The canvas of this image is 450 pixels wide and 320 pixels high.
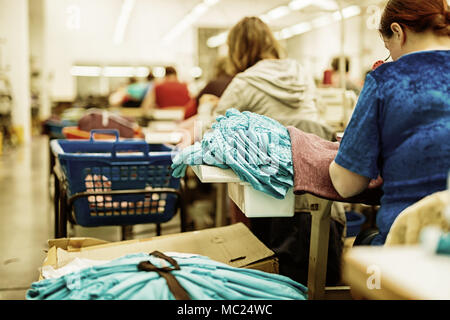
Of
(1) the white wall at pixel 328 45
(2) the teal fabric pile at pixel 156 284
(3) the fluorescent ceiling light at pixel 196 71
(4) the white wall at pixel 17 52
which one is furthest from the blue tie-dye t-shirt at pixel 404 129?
(1) the white wall at pixel 328 45

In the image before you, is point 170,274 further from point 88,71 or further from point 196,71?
point 88,71

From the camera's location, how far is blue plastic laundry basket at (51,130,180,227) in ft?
7.57

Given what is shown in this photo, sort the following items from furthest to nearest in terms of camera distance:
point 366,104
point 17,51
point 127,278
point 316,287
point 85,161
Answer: point 17,51 < point 85,161 < point 316,287 < point 366,104 < point 127,278

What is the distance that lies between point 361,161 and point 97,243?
3.55 feet

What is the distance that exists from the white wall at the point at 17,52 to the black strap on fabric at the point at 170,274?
965cm

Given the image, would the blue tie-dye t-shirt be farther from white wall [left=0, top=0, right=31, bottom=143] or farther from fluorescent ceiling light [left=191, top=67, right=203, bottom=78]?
fluorescent ceiling light [left=191, top=67, right=203, bottom=78]

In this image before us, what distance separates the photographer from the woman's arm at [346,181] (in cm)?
144

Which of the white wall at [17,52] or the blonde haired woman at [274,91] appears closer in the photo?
the blonde haired woman at [274,91]

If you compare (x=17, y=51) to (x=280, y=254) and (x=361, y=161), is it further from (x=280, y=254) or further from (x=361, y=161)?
(x=361, y=161)

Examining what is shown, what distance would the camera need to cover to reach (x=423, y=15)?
4.59 feet

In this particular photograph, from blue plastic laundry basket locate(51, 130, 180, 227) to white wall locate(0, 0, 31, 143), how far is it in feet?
28.0

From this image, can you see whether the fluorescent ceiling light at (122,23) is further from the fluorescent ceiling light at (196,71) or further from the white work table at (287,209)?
the white work table at (287,209)

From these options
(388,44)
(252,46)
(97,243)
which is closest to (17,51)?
(252,46)

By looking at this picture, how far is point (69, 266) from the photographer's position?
1586 millimetres
